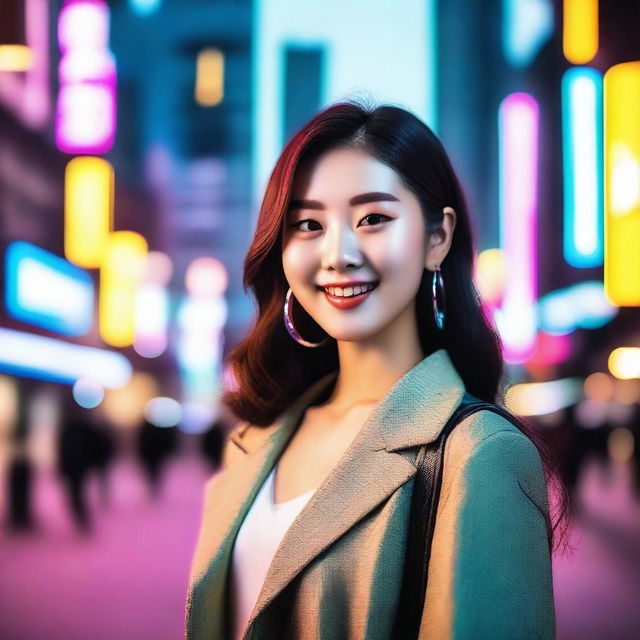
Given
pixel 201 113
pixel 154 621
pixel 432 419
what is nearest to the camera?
pixel 432 419

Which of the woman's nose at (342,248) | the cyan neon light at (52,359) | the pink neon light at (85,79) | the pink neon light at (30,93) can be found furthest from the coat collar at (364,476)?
the cyan neon light at (52,359)

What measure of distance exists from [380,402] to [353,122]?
1.81 feet

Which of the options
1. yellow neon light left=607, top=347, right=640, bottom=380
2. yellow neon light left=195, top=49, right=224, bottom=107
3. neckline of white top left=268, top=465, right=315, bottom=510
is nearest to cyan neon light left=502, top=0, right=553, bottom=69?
yellow neon light left=607, top=347, right=640, bottom=380

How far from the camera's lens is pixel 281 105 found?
24.2ft

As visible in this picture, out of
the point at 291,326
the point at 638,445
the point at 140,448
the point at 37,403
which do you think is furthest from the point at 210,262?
the point at 291,326

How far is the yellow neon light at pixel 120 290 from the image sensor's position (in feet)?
47.9

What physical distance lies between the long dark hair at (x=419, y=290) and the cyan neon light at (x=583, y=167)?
609 cm

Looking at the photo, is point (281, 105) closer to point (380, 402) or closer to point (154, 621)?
point (154, 621)

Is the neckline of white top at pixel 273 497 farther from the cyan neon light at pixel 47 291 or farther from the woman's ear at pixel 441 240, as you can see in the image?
the cyan neon light at pixel 47 291

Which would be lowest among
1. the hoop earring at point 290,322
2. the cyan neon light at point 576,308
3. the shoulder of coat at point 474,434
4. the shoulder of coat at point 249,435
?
the cyan neon light at point 576,308

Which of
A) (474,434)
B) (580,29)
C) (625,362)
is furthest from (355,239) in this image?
(625,362)

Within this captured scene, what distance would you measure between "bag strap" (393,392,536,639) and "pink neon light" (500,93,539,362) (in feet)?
27.7

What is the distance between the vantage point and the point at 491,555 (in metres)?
1.25

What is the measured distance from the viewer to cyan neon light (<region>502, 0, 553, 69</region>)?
8.68 metres
